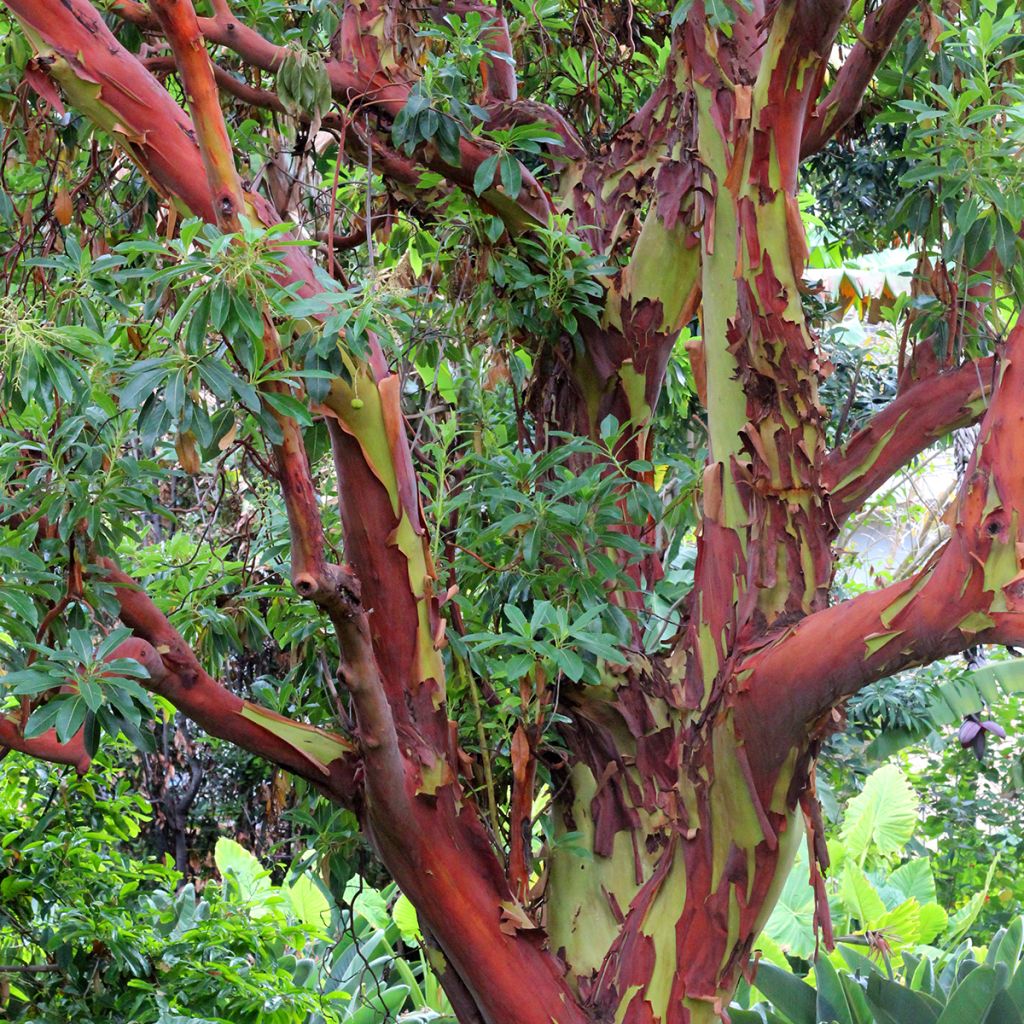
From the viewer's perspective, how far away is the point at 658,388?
256 cm

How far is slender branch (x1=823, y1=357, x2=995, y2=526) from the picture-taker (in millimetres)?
2203

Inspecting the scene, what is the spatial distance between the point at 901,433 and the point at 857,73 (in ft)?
2.28

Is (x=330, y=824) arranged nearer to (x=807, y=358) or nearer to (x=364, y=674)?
(x=364, y=674)

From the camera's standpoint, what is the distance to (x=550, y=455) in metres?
2.11

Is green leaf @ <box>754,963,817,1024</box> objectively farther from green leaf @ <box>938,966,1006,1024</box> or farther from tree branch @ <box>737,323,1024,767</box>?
tree branch @ <box>737,323,1024,767</box>

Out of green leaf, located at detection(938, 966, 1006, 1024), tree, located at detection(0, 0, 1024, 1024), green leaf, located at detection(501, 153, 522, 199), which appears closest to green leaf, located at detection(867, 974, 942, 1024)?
green leaf, located at detection(938, 966, 1006, 1024)

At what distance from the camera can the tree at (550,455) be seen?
65.3 inches

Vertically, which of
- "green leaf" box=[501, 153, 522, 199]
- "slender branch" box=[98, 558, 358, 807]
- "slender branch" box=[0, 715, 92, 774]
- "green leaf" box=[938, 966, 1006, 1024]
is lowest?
"green leaf" box=[938, 966, 1006, 1024]

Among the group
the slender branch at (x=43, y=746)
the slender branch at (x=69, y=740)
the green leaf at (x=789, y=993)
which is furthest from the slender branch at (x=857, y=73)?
the green leaf at (x=789, y=993)

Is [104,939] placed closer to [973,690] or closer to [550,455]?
[550,455]

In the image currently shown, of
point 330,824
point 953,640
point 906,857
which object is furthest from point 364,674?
point 906,857

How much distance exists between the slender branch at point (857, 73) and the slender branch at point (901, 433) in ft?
1.84

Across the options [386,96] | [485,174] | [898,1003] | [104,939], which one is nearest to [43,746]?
[104,939]

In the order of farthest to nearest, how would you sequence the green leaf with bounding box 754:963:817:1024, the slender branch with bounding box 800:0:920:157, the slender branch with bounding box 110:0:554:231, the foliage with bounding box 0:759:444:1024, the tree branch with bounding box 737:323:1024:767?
1. the green leaf with bounding box 754:963:817:1024
2. the foliage with bounding box 0:759:444:1024
3. the slender branch with bounding box 110:0:554:231
4. the slender branch with bounding box 800:0:920:157
5. the tree branch with bounding box 737:323:1024:767
